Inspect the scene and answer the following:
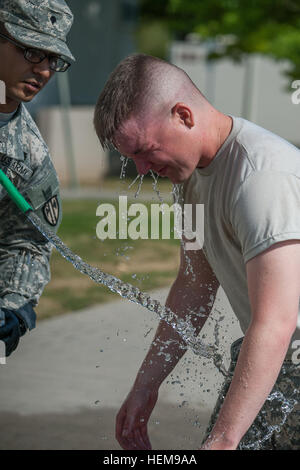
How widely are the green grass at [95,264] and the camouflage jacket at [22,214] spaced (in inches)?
119

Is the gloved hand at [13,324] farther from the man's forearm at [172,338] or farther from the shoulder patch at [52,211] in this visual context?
the man's forearm at [172,338]

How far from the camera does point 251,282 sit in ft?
6.52

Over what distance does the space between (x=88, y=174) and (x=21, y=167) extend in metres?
14.9

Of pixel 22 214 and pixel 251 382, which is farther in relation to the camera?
pixel 22 214

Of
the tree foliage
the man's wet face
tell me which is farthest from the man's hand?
the tree foliage

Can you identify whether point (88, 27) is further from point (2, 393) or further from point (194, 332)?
point (194, 332)

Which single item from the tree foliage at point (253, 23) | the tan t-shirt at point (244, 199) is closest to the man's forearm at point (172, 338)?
the tan t-shirt at point (244, 199)

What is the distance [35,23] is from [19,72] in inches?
6.5

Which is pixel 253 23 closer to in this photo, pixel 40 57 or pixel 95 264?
pixel 95 264

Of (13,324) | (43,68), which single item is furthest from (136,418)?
(43,68)

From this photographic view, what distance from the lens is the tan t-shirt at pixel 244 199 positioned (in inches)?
78.2

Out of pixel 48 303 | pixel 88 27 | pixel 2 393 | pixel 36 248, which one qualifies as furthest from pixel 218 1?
pixel 36 248

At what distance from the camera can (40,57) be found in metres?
2.53

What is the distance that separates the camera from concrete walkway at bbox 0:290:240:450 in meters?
4.20
